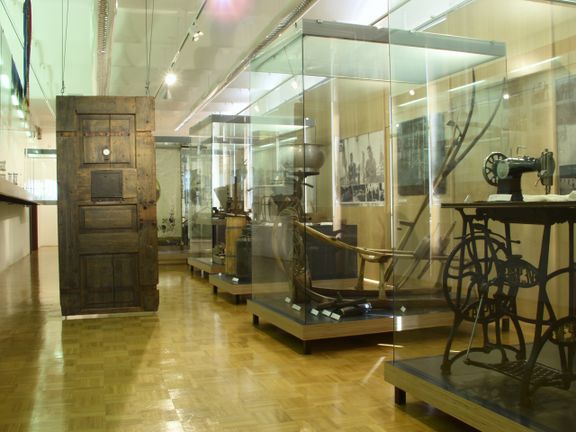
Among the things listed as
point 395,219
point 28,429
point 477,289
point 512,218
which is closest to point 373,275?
point 395,219

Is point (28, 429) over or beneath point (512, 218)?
beneath

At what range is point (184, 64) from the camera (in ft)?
32.7

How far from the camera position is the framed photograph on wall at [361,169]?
571 cm

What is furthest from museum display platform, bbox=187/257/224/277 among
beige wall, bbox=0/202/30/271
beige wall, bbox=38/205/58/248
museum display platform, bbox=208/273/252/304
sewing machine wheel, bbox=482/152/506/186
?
beige wall, bbox=38/205/58/248

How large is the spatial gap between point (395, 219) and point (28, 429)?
2.28 metres

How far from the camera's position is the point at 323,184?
17.4 feet

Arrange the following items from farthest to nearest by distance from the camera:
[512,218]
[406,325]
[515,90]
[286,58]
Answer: [286,58] < [515,90] < [406,325] < [512,218]

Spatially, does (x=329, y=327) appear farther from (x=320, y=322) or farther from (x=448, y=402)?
(x=448, y=402)

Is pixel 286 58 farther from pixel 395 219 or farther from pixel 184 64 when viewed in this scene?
pixel 184 64

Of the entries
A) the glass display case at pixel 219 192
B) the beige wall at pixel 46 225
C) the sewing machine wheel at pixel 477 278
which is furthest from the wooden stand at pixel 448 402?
the beige wall at pixel 46 225

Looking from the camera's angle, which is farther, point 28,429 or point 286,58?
point 286,58

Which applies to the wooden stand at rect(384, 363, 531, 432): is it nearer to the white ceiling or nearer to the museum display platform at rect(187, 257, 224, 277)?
the white ceiling

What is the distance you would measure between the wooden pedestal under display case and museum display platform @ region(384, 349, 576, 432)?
3540 mm

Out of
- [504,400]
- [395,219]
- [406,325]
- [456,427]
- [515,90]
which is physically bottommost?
[456,427]
